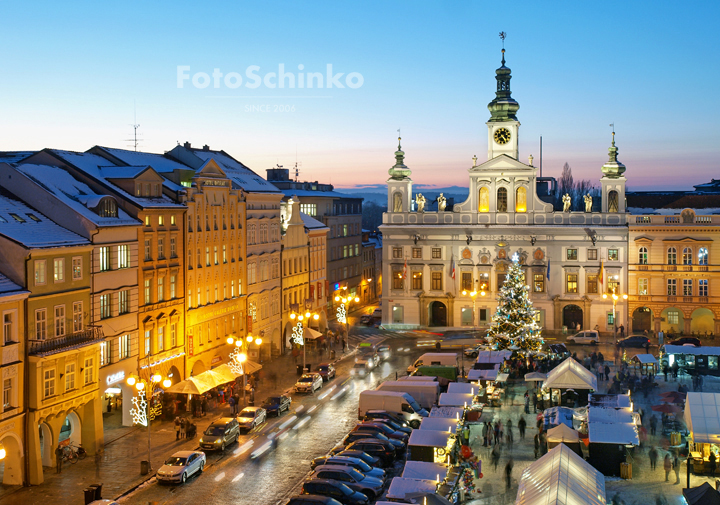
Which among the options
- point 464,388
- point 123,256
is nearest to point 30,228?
point 123,256

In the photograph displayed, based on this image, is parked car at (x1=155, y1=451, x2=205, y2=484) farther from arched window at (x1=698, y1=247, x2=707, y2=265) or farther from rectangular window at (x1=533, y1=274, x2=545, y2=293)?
arched window at (x1=698, y1=247, x2=707, y2=265)

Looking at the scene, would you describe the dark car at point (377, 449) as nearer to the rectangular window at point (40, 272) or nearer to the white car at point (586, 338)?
the rectangular window at point (40, 272)

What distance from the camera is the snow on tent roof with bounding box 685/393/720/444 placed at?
35.9 meters

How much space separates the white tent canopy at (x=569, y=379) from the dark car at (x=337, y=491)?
19.2 m

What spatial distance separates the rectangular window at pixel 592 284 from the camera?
3157 inches

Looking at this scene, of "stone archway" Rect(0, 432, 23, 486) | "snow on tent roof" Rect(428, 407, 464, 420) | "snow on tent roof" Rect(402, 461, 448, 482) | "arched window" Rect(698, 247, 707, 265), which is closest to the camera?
"snow on tent roof" Rect(402, 461, 448, 482)

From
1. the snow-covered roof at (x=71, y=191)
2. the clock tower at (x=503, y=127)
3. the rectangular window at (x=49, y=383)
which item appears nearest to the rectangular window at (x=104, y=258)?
the snow-covered roof at (x=71, y=191)

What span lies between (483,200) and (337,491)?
54.8 meters

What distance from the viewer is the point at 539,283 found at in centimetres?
8144

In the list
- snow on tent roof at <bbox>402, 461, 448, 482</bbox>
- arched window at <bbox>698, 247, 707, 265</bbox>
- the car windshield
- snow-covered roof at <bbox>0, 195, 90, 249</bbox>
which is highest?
snow-covered roof at <bbox>0, 195, 90, 249</bbox>

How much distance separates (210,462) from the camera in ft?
128

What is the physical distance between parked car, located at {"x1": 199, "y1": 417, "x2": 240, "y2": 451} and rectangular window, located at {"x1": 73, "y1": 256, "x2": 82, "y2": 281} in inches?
389

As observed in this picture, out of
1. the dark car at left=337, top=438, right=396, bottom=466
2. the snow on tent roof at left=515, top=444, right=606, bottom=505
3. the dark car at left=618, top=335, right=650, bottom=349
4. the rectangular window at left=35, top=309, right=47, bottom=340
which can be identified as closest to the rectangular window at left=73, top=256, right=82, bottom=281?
the rectangular window at left=35, top=309, right=47, bottom=340

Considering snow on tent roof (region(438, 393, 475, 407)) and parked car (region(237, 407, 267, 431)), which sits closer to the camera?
parked car (region(237, 407, 267, 431))
